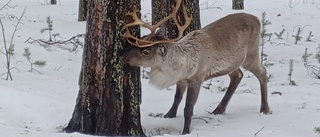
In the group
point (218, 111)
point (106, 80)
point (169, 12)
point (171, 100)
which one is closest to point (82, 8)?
point (169, 12)

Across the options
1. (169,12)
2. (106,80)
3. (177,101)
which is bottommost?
(177,101)

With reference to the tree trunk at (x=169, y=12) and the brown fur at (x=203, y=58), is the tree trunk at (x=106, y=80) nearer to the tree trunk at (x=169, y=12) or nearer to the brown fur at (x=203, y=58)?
the brown fur at (x=203, y=58)

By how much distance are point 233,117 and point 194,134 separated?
1.00 metres

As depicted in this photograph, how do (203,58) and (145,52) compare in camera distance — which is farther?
(203,58)

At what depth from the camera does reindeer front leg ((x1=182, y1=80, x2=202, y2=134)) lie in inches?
243

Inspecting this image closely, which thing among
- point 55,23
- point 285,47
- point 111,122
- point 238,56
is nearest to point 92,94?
point 111,122

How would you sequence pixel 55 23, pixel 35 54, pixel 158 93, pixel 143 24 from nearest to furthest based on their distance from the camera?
pixel 143 24 → pixel 158 93 → pixel 35 54 → pixel 55 23

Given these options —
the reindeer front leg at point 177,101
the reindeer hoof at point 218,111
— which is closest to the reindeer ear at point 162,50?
the reindeer front leg at point 177,101

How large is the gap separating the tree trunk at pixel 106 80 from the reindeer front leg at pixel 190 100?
624 millimetres

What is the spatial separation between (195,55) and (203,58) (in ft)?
0.38

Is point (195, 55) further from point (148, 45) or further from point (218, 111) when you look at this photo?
point (218, 111)

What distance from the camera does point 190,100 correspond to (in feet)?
20.6

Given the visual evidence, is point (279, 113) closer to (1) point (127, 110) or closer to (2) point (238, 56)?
(2) point (238, 56)

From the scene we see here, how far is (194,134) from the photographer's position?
5891 mm
